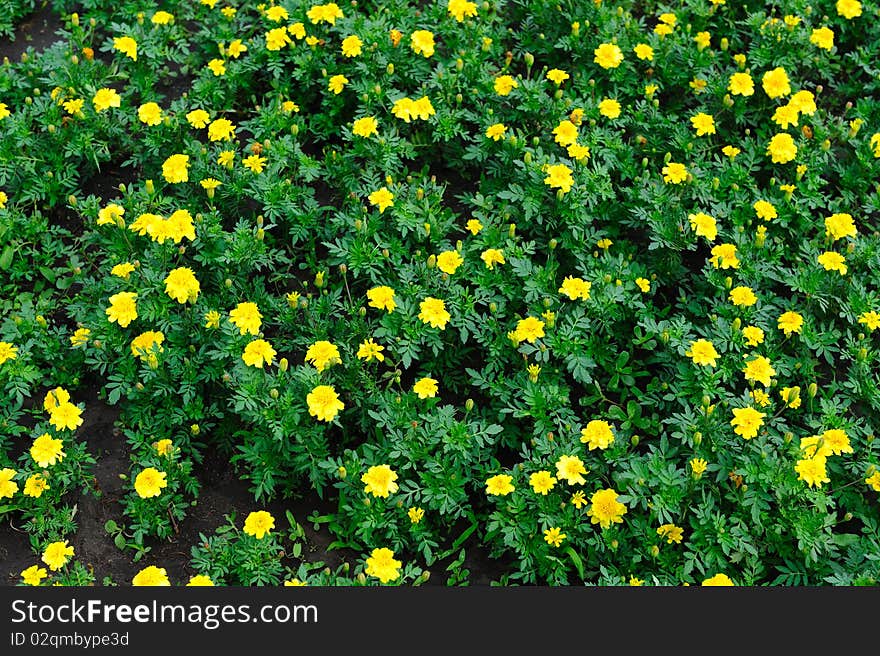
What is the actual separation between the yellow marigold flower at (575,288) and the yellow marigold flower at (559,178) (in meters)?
0.55

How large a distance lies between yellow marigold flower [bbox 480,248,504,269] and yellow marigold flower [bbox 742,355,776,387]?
1.30 meters

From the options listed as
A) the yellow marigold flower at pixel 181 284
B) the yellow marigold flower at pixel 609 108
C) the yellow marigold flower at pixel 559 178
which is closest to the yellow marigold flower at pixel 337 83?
the yellow marigold flower at pixel 559 178

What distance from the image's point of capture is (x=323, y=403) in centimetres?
429

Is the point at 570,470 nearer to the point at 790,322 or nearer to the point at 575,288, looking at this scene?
the point at 575,288

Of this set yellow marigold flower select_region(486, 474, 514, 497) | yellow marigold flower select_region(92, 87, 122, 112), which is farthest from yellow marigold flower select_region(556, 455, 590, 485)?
yellow marigold flower select_region(92, 87, 122, 112)

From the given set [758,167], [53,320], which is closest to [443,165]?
[758,167]

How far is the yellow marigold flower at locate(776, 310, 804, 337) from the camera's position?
4.74 metres

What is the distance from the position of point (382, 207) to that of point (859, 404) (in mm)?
2598

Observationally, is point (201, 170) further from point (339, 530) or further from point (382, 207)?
point (339, 530)

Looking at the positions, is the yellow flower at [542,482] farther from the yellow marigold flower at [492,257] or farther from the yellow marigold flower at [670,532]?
the yellow marigold flower at [492,257]

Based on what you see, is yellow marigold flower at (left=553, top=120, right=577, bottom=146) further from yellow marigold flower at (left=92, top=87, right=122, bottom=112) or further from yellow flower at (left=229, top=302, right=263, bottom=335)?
yellow marigold flower at (left=92, top=87, right=122, bottom=112)

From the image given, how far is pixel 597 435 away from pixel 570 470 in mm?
229

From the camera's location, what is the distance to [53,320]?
16.6 ft

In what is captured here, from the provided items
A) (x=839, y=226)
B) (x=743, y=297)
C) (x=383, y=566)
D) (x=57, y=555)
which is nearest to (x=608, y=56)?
(x=839, y=226)
